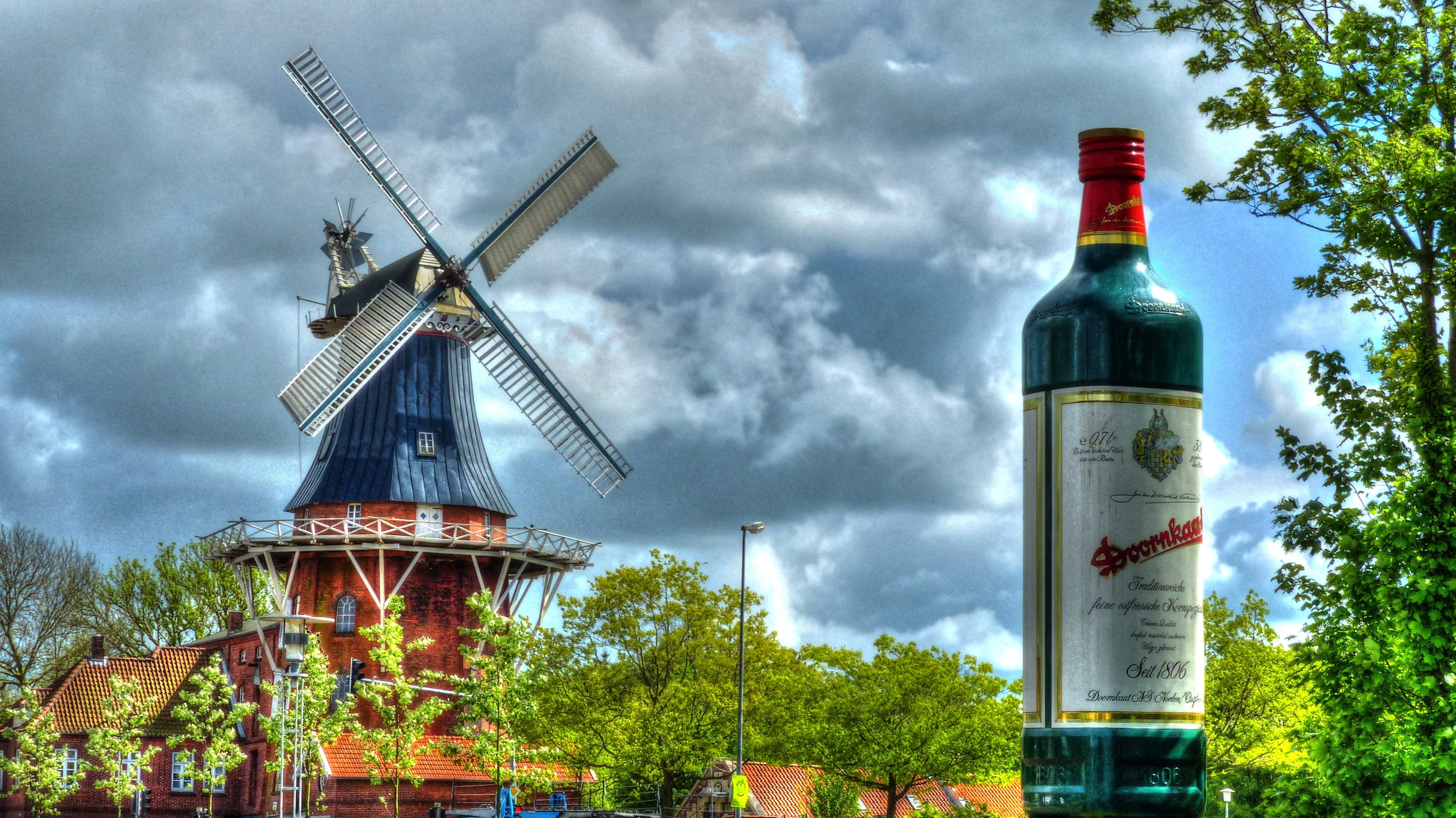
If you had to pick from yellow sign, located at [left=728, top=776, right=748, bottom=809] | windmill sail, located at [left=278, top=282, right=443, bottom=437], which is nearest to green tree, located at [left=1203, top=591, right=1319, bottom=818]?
yellow sign, located at [left=728, top=776, right=748, bottom=809]

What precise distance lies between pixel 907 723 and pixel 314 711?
16.9 meters

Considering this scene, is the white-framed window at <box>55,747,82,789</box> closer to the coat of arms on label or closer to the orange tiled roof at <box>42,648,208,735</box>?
the orange tiled roof at <box>42,648,208,735</box>

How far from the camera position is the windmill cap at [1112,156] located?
1180 cm

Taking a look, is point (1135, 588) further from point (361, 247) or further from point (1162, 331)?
point (361, 247)

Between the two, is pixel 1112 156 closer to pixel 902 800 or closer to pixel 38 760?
pixel 902 800

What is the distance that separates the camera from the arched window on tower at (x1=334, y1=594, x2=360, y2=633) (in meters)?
54.4

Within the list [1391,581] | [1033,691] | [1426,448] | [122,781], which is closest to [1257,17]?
[1426,448]

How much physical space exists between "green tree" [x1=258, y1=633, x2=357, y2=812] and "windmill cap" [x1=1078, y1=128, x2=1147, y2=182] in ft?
118

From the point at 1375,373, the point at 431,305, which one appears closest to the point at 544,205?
the point at 431,305

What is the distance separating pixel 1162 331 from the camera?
11.4 m

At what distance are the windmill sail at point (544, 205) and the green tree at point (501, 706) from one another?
52.2 ft

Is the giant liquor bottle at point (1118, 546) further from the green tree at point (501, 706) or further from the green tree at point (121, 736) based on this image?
the green tree at point (121, 736)

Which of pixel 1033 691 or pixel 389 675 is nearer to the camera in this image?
pixel 1033 691

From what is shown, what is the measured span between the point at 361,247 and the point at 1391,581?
52691mm
